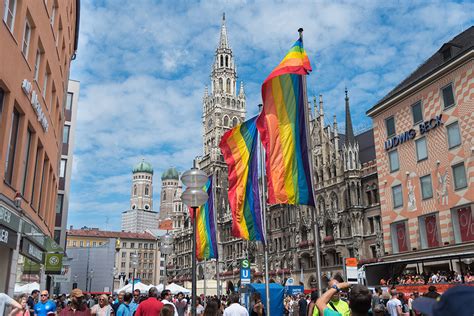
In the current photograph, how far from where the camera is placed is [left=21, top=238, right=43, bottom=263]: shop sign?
644 inches

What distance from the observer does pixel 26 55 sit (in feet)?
50.6

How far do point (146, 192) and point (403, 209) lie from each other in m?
172

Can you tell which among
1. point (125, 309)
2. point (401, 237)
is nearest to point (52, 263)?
point (125, 309)

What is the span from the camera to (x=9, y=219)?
530 inches

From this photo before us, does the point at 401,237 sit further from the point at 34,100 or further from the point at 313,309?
the point at 313,309

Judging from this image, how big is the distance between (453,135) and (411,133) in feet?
11.5

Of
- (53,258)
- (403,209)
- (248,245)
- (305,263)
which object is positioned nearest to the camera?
(53,258)

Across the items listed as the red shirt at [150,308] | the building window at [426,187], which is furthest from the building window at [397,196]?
the red shirt at [150,308]

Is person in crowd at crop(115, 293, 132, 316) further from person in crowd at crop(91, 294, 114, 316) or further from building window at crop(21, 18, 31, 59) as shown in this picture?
building window at crop(21, 18, 31, 59)

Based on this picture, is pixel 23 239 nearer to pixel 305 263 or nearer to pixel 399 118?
pixel 399 118

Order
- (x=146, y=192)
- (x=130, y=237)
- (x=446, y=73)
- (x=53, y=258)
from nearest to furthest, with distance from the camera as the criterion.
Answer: (x=53, y=258)
(x=446, y=73)
(x=130, y=237)
(x=146, y=192)

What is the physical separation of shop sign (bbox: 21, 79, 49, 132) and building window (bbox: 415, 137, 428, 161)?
24.1m

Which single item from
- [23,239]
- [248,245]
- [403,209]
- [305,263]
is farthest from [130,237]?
[23,239]

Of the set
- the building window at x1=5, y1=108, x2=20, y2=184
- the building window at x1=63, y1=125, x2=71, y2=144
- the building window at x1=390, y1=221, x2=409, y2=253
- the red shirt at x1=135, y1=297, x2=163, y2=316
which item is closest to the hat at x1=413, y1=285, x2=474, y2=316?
the red shirt at x1=135, y1=297, x2=163, y2=316
